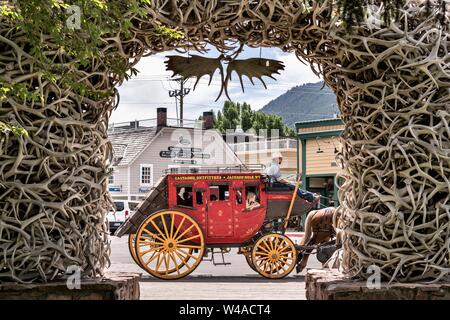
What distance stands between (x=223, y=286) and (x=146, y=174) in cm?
2164

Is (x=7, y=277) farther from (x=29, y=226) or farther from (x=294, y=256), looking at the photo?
(x=294, y=256)

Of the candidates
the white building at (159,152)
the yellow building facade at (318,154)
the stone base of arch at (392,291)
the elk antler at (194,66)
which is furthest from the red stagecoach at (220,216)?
the white building at (159,152)

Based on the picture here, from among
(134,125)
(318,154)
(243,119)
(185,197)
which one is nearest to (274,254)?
(185,197)

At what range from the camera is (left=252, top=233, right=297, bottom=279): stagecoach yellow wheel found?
37.4ft

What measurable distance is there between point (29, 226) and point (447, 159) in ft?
11.5

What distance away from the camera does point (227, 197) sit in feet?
38.1

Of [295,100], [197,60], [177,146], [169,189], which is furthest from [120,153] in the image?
[295,100]

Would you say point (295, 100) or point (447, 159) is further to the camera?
point (295, 100)

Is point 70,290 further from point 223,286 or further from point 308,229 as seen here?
point 308,229

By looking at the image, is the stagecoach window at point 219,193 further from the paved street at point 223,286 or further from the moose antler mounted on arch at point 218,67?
the moose antler mounted on arch at point 218,67

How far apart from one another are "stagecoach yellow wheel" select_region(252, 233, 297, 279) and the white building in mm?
18679

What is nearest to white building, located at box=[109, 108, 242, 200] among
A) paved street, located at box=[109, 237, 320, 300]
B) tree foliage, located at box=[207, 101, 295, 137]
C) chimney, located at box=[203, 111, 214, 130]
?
chimney, located at box=[203, 111, 214, 130]

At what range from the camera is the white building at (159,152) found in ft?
101

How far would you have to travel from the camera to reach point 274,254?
11477 mm
